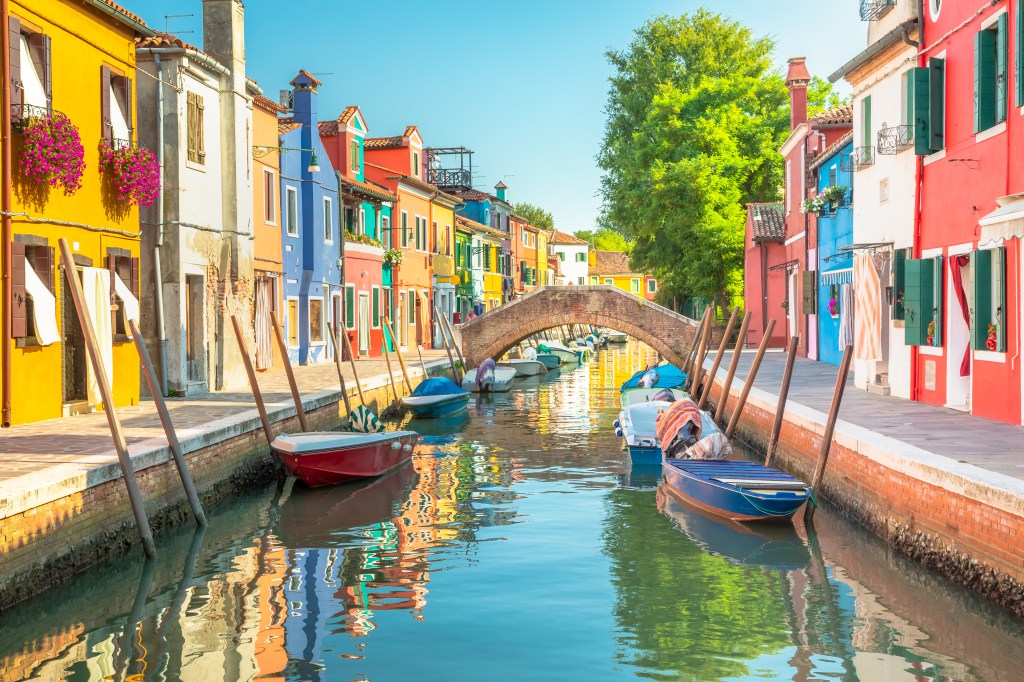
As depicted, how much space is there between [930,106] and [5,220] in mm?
11605

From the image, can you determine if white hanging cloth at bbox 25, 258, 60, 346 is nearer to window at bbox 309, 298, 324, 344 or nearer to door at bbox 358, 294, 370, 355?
window at bbox 309, 298, 324, 344

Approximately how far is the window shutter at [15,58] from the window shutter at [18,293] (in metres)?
1.58

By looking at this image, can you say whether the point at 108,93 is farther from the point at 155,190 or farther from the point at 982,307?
the point at 982,307

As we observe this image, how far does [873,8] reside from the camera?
53.7 feet

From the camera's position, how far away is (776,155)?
35438 millimetres

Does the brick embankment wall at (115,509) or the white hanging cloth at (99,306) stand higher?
the white hanging cloth at (99,306)

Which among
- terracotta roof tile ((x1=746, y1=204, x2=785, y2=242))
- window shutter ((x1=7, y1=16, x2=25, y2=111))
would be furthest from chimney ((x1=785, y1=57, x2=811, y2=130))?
window shutter ((x1=7, y1=16, x2=25, y2=111))

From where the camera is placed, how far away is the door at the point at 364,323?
102 feet

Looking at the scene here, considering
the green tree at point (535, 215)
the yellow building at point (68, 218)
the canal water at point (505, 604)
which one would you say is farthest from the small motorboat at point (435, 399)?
the green tree at point (535, 215)

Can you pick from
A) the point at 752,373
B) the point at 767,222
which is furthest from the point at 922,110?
the point at 767,222

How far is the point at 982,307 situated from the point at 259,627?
8.91m

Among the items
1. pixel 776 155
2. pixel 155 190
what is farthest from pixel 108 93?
pixel 776 155

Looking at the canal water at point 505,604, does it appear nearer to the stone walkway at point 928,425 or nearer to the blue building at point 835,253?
the stone walkway at point 928,425

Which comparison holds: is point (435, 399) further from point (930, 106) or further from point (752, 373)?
point (930, 106)
